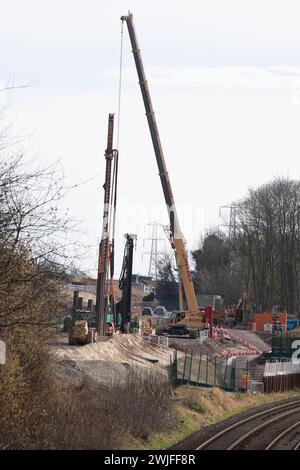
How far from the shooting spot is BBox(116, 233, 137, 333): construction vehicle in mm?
60500

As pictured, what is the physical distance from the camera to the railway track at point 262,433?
28.7 metres

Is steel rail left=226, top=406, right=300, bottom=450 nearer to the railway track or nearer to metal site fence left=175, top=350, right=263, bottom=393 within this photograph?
the railway track

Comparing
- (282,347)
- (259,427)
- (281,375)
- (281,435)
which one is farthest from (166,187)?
(281,435)

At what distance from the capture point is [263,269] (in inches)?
3959

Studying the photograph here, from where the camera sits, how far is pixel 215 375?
47031 millimetres

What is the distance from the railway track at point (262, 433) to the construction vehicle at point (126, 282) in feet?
71.7

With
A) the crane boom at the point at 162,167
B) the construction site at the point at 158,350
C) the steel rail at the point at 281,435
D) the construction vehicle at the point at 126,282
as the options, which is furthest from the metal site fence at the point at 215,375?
the crane boom at the point at 162,167

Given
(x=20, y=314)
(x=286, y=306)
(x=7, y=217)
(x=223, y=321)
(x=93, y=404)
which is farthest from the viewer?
(x=286, y=306)

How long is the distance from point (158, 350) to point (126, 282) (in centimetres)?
721

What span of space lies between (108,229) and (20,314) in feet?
107

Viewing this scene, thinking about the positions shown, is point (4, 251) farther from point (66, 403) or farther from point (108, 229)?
point (108, 229)

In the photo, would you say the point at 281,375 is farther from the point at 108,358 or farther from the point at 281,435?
the point at 281,435

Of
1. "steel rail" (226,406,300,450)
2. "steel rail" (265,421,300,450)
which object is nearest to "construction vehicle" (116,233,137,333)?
"steel rail" (226,406,300,450)
